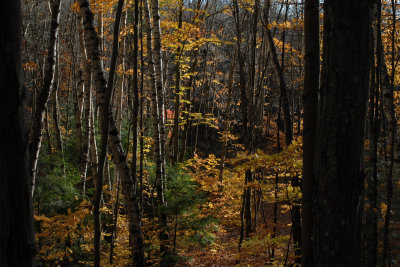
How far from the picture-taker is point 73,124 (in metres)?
17.0

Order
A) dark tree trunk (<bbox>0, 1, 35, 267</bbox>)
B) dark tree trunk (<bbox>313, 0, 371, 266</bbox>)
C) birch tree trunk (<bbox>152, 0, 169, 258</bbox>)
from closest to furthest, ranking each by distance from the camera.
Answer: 1. dark tree trunk (<bbox>0, 1, 35, 267</bbox>)
2. dark tree trunk (<bbox>313, 0, 371, 266</bbox>)
3. birch tree trunk (<bbox>152, 0, 169, 258</bbox>)

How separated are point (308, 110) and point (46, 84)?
12.3 ft

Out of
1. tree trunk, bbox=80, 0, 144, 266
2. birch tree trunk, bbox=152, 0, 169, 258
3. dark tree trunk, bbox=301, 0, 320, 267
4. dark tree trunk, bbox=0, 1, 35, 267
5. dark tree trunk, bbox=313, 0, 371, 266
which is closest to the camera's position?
dark tree trunk, bbox=0, 1, 35, 267

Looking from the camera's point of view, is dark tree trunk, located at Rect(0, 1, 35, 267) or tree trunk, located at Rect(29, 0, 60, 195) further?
tree trunk, located at Rect(29, 0, 60, 195)

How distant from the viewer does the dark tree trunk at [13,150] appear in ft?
3.89

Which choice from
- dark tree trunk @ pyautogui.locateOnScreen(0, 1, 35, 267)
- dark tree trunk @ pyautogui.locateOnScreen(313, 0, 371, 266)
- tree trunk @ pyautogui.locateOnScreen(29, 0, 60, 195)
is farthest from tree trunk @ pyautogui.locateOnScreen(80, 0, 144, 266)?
dark tree trunk @ pyautogui.locateOnScreen(313, 0, 371, 266)

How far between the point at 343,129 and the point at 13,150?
5.42ft

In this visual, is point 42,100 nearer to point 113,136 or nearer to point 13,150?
point 113,136

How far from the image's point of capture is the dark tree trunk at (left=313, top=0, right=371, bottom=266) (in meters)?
1.52

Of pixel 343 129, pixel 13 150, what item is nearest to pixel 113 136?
pixel 13 150

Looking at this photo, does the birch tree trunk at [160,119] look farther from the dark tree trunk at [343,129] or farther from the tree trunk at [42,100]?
the dark tree trunk at [343,129]

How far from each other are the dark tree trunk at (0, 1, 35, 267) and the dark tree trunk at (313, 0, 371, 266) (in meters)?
1.54

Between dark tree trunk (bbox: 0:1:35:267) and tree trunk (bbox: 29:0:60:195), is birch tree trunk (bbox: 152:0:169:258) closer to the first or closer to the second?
tree trunk (bbox: 29:0:60:195)

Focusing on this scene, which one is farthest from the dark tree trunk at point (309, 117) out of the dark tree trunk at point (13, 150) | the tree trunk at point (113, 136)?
the tree trunk at point (113, 136)
